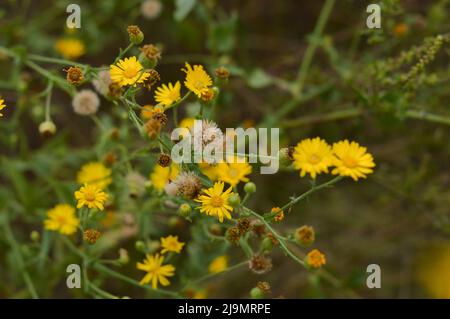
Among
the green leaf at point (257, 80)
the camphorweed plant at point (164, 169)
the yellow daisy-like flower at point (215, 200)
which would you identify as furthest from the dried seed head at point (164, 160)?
the green leaf at point (257, 80)

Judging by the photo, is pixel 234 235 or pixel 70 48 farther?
pixel 70 48

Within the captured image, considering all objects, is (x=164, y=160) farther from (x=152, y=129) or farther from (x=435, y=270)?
(x=435, y=270)

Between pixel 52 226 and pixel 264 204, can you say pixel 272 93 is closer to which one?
pixel 264 204

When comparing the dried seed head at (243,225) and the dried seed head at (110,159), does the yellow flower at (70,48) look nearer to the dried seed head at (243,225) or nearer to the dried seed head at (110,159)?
the dried seed head at (110,159)

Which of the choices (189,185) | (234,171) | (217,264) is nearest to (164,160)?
(189,185)

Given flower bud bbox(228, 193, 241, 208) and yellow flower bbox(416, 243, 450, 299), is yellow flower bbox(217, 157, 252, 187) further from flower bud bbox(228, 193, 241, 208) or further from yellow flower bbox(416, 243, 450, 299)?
yellow flower bbox(416, 243, 450, 299)

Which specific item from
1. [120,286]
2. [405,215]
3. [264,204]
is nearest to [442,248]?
[405,215]
